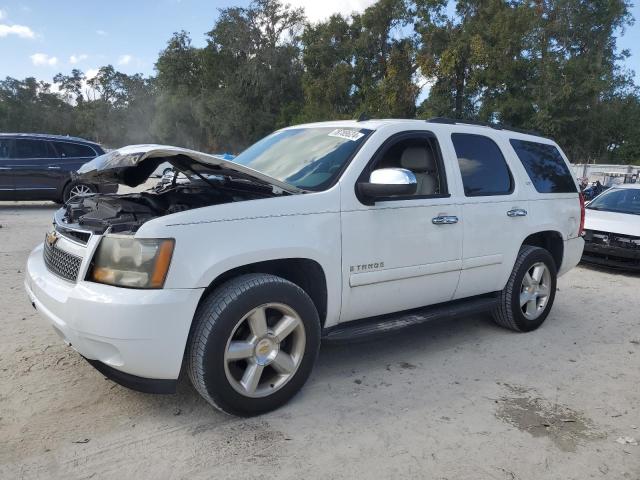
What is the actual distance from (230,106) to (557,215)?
4255 centimetres

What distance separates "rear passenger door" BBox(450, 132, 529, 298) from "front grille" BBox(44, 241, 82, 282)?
9.00 feet

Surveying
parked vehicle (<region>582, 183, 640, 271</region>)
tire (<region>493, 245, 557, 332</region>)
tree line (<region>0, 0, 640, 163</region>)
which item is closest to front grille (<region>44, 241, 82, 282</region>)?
tire (<region>493, 245, 557, 332</region>)

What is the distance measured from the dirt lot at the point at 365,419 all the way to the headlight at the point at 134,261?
2.91 feet

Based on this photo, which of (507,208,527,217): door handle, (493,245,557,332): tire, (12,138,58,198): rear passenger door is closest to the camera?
(507,208,527,217): door handle

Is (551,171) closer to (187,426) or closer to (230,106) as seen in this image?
(187,426)

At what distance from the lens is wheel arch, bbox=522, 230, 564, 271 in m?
4.91

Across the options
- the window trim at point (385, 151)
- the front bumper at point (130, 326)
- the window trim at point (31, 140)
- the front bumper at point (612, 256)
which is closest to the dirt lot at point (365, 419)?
the front bumper at point (130, 326)

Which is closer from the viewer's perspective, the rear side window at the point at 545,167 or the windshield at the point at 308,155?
the windshield at the point at 308,155

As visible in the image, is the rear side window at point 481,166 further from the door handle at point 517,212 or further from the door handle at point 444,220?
the door handle at point 444,220

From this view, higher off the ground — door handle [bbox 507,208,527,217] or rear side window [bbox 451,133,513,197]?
rear side window [bbox 451,133,513,197]

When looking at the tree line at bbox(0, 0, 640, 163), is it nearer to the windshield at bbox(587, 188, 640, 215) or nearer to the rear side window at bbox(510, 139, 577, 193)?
the windshield at bbox(587, 188, 640, 215)

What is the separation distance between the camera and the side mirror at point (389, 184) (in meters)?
3.11

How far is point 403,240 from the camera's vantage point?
3494mm

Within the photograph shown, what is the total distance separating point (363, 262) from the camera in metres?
3.30
